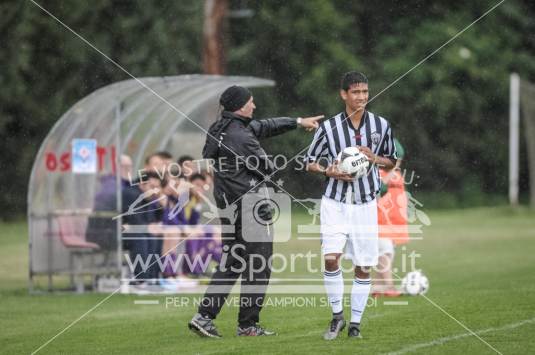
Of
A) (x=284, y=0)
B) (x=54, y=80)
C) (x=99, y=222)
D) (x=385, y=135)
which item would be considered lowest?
(x=99, y=222)

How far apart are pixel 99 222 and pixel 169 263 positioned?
1395mm

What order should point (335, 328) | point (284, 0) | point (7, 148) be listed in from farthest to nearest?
1. point (284, 0)
2. point (7, 148)
3. point (335, 328)

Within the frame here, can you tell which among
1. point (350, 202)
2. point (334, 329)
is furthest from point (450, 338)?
point (350, 202)

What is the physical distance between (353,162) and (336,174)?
201 mm

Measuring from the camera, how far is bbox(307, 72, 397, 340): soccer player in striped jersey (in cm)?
941

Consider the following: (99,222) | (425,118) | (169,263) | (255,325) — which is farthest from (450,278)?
(425,118)

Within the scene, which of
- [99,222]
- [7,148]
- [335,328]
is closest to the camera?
[335,328]

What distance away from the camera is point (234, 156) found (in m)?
9.81

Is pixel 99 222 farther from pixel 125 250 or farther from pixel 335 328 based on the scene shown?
pixel 335 328

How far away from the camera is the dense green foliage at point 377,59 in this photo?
3982 cm

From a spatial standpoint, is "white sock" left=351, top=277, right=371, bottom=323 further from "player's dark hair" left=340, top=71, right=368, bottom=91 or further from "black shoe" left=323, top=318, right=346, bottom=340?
"player's dark hair" left=340, top=71, right=368, bottom=91

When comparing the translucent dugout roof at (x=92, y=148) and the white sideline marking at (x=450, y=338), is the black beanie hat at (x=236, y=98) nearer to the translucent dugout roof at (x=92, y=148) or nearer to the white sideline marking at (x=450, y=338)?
the white sideline marking at (x=450, y=338)

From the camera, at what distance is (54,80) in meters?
37.2

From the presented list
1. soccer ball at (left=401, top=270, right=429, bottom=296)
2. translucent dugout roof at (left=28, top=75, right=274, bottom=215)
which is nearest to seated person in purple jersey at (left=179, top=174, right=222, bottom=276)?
translucent dugout roof at (left=28, top=75, right=274, bottom=215)
